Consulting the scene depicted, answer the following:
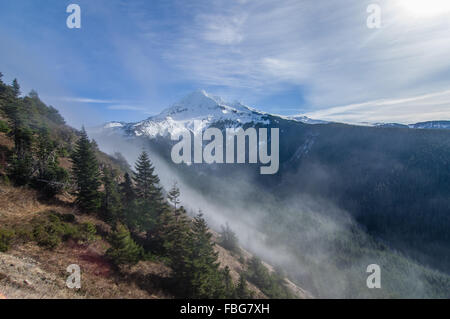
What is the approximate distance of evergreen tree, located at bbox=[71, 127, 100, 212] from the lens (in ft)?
99.6

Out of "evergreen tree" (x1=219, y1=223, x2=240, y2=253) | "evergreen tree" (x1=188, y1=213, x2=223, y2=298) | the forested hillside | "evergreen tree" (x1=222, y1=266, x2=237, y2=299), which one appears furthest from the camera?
"evergreen tree" (x1=219, y1=223, x2=240, y2=253)

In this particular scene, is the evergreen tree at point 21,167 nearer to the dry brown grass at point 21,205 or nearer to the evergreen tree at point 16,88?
the dry brown grass at point 21,205

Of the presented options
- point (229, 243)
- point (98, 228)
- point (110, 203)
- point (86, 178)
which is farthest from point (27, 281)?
point (229, 243)

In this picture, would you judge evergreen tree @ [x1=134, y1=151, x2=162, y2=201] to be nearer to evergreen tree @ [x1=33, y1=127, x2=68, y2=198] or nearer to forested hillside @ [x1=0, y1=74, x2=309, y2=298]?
forested hillside @ [x1=0, y1=74, x2=309, y2=298]

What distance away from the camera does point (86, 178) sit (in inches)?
1206

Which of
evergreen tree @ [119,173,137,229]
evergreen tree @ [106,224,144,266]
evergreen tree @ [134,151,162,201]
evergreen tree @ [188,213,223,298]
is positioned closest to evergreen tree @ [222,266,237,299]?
evergreen tree @ [188,213,223,298]
